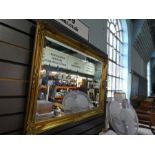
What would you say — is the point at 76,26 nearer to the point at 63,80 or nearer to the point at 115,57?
→ the point at 63,80

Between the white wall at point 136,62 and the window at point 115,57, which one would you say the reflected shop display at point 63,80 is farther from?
the white wall at point 136,62

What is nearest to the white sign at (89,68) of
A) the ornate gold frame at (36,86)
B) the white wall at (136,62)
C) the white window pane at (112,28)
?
the ornate gold frame at (36,86)

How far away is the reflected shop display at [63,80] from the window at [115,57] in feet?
6.33

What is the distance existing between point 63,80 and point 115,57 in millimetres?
3142

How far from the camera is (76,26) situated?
1671 millimetres

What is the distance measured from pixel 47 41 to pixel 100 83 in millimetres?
1217

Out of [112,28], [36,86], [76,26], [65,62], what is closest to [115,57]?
[112,28]

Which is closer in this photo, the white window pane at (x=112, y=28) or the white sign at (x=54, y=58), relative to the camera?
the white sign at (x=54, y=58)

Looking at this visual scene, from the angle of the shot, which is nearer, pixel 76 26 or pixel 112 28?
pixel 76 26

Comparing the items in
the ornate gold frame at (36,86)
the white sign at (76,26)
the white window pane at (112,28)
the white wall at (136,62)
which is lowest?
the ornate gold frame at (36,86)

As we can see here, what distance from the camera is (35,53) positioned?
1.04 meters

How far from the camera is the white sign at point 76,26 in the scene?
1.45 metres

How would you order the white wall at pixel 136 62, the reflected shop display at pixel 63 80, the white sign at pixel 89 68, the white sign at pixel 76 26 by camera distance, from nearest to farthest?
1. the reflected shop display at pixel 63 80
2. the white sign at pixel 76 26
3. the white sign at pixel 89 68
4. the white wall at pixel 136 62

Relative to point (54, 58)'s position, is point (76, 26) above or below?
above
